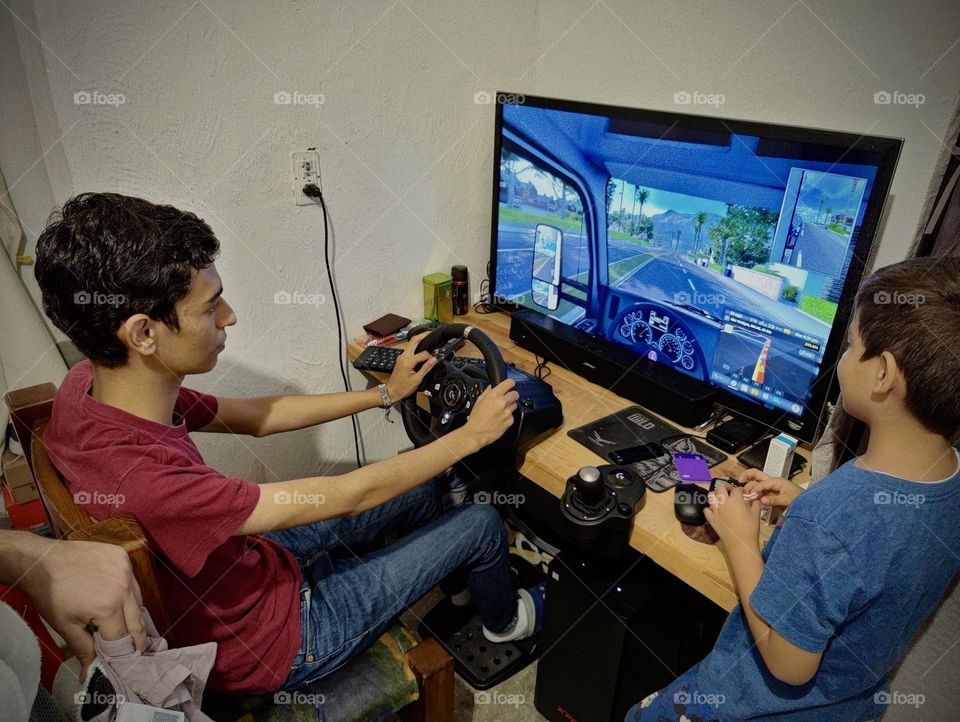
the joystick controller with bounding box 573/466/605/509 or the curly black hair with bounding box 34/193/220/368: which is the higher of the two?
the curly black hair with bounding box 34/193/220/368

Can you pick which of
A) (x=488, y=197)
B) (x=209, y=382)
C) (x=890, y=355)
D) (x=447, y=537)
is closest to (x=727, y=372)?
(x=890, y=355)

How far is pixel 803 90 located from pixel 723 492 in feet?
3.08

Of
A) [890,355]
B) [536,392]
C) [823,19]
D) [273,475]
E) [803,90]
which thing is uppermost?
[823,19]

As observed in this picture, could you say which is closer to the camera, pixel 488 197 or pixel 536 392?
pixel 536 392

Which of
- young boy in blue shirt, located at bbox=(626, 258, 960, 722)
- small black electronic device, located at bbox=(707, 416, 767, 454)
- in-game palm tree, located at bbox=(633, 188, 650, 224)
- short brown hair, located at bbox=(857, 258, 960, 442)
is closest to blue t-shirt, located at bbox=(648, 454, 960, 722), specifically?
young boy in blue shirt, located at bbox=(626, 258, 960, 722)

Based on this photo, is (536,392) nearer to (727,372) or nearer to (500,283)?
(727,372)

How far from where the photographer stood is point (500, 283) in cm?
201

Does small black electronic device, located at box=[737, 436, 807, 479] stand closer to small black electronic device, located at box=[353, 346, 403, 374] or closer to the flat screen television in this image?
the flat screen television

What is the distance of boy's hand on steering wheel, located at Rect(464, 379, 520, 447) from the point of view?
1.25 metres

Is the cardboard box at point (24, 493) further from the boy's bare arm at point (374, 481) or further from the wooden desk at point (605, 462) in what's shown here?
the wooden desk at point (605, 462)

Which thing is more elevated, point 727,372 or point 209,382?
point 727,372

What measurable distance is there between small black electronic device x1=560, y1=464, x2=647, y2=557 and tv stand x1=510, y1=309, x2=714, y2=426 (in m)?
0.33

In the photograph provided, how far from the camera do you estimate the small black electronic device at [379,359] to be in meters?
1.68

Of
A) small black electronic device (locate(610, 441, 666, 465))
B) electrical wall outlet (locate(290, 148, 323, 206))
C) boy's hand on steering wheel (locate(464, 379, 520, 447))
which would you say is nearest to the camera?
boy's hand on steering wheel (locate(464, 379, 520, 447))
